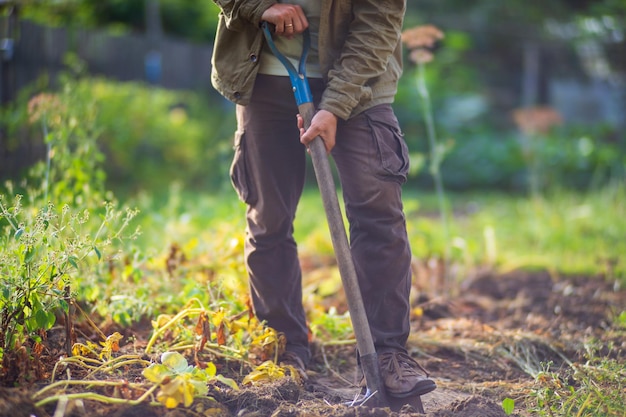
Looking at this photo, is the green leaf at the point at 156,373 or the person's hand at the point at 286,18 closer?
the green leaf at the point at 156,373

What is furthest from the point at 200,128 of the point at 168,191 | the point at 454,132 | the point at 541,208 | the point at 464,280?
the point at 464,280

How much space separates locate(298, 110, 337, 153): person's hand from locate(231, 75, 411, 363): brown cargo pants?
136 mm

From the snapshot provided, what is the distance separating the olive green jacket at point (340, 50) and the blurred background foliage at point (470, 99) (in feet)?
14.4

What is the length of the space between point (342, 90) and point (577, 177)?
821 centimetres

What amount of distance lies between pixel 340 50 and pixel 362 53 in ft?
0.58

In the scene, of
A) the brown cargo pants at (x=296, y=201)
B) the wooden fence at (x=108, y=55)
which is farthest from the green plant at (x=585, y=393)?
the wooden fence at (x=108, y=55)

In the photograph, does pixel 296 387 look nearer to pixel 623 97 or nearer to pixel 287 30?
pixel 287 30

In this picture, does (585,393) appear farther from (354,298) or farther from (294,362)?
(294,362)

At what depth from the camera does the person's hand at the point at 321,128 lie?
8.17 feet

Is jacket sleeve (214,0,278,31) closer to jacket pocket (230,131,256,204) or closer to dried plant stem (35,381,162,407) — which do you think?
jacket pocket (230,131,256,204)

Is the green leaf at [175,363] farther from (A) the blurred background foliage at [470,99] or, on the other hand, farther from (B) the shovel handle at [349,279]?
(A) the blurred background foliage at [470,99]

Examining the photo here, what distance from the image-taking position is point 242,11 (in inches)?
101

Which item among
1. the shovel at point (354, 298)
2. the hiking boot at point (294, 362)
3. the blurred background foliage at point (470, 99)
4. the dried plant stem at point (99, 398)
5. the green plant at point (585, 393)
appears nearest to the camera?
the dried plant stem at point (99, 398)

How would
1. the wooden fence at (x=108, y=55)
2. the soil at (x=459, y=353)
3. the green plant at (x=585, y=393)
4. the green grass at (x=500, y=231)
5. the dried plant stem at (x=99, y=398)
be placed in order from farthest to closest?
the wooden fence at (x=108, y=55) < the green grass at (x=500, y=231) < the green plant at (x=585, y=393) < the soil at (x=459, y=353) < the dried plant stem at (x=99, y=398)
